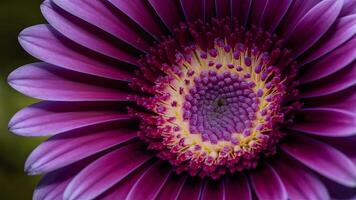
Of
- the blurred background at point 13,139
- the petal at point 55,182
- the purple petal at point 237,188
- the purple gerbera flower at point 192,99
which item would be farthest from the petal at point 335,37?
the blurred background at point 13,139

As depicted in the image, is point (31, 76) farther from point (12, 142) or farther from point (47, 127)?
point (12, 142)

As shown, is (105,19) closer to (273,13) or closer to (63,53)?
(63,53)

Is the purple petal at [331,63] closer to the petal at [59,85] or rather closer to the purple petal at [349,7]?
the purple petal at [349,7]

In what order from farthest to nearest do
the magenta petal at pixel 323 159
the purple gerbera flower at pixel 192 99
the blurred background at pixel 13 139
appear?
the blurred background at pixel 13 139
the purple gerbera flower at pixel 192 99
the magenta petal at pixel 323 159

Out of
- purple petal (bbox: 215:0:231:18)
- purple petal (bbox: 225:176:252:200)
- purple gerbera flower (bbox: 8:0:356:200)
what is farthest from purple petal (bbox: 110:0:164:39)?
purple petal (bbox: 225:176:252:200)

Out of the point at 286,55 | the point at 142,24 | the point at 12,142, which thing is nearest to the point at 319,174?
the point at 286,55

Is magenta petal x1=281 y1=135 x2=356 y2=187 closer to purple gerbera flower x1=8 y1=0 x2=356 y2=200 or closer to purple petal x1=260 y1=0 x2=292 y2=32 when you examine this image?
purple gerbera flower x1=8 y1=0 x2=356 y2=200
